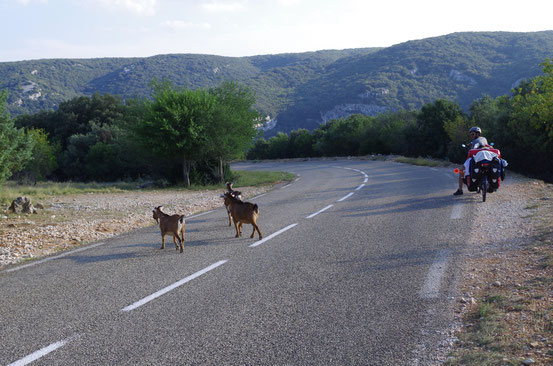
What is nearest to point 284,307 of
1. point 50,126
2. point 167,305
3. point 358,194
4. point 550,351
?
point 167,305

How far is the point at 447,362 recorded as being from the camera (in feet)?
10.8

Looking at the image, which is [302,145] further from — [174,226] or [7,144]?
[174,226]

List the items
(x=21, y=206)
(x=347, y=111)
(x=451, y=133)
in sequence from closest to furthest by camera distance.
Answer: (x=21, y=206)
(x=451, y=133)
(x=347, y=111)

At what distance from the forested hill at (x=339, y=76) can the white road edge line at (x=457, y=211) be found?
84150mm

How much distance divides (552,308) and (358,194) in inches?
443

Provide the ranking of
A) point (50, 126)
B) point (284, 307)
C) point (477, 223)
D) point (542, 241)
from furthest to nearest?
point (50, 126)
point (477, 223)
point (542, 241)
point (284, 307)

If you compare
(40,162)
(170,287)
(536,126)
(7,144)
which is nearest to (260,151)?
(40,162)

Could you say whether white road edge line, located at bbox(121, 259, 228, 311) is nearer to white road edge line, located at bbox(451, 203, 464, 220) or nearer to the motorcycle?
white road edge line, located at bbox(451, 203, 464, 220)

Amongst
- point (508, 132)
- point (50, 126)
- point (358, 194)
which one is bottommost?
point (358, 194)

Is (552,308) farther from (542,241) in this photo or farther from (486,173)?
(486,173)

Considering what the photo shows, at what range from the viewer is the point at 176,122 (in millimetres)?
23953

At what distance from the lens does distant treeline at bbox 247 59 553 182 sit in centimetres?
2520

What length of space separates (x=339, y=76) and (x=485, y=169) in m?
125

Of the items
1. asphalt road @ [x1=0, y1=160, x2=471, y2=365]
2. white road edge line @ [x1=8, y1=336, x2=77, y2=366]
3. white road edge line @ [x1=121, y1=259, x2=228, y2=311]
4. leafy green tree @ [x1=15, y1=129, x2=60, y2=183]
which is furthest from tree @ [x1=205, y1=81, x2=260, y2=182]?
leafy green tree @ [x1=15, y1=129, x2=60, y2=183]
